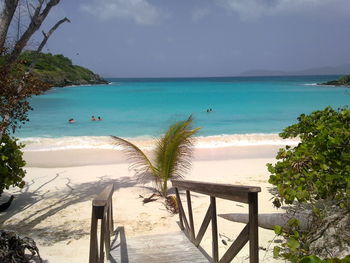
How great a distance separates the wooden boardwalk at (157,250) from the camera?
398 centimetres

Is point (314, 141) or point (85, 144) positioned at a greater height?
point (314, 141)

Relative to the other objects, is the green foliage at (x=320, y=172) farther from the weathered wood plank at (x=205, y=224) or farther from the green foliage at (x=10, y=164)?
the green foliage at (x=10, y=164)

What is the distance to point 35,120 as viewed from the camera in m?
26.7

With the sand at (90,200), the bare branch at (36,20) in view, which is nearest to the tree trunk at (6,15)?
the bare branch at (36,20)

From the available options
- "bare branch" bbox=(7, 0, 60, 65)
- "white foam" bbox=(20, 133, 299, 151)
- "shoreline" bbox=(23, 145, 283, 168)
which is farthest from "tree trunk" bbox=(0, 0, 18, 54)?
"white foam" bbox=(20, 133, 299, 151)

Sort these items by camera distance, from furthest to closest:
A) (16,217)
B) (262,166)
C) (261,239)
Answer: (262,166) → (16,217) → (261,239)

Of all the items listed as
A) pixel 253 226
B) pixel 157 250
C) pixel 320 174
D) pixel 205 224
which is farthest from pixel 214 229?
pixel 320 174

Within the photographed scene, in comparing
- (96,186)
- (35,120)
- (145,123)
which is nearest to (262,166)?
(96,186)

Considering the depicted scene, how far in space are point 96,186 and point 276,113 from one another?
25.5 meters

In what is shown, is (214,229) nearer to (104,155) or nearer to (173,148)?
(173,148)

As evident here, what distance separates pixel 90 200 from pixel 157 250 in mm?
3636

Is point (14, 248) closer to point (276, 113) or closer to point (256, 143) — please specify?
point (256, 143)

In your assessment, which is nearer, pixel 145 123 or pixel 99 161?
pixel 99 161

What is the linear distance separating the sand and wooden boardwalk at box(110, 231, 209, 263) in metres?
0.58
